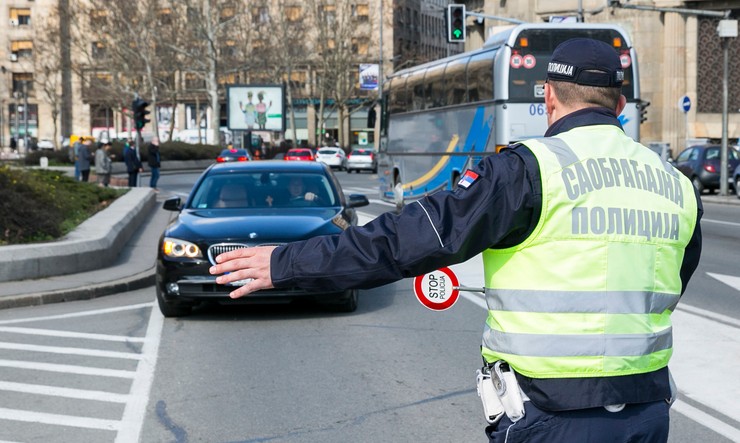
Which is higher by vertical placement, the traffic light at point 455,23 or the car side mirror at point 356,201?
the traffic light at point 455,23

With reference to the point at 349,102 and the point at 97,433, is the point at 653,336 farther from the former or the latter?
the point at 349,102

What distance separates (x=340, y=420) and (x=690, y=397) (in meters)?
2.27

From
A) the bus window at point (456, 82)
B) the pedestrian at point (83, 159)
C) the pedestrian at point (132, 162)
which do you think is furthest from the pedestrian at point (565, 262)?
the pedestrian at point (83, 159)

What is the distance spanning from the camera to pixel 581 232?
2.88 m

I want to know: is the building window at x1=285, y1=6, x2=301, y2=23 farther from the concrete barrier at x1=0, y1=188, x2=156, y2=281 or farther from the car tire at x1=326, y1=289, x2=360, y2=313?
the car tire at x1=326, y1=289, x2=360, y2=313

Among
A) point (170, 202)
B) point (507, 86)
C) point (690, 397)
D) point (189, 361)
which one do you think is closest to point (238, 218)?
point (170, 202)

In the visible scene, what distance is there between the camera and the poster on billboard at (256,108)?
60.4 meters

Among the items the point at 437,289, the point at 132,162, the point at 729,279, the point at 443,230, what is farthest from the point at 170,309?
the point at 132,162

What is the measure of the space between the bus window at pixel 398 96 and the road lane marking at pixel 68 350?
61.4ft

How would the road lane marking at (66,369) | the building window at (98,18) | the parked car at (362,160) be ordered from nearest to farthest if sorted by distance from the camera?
the road lane marking at (66,369) < the parked car at (362,160) < the building window at (98,18)

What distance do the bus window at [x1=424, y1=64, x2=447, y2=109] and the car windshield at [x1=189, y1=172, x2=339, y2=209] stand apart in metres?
12.2

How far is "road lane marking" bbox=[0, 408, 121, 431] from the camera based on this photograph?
21.9 feet

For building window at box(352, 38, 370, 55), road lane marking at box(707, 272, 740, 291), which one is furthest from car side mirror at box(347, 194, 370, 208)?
building window at box(352, 38, 370, 55)

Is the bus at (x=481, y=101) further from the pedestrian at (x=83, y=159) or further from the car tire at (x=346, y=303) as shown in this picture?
the pedestrian at (x=83, y=159)
